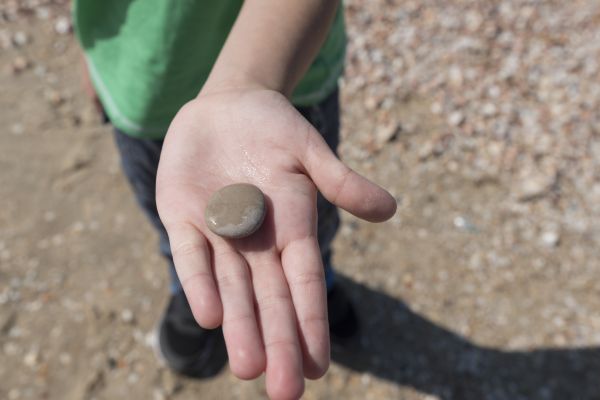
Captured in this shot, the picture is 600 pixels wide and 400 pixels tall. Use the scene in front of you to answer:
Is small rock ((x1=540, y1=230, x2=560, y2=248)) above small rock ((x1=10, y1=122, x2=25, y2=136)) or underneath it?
above

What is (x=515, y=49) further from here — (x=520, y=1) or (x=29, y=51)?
(x=29, y=51)

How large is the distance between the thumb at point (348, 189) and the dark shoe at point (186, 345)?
1.41m

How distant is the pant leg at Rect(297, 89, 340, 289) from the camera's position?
7.06 feet

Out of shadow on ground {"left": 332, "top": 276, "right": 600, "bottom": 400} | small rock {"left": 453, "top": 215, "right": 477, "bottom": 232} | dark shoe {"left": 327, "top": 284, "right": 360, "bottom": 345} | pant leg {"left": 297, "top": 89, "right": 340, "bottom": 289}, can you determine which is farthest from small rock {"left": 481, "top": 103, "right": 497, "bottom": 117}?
pant leg {"left": 297, "top": 89, "right": 340, "bottom": 289}

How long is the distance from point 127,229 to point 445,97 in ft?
8.01

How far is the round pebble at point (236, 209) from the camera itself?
1.64 metres

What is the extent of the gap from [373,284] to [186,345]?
1.14m

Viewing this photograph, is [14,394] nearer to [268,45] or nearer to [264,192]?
[264,192]

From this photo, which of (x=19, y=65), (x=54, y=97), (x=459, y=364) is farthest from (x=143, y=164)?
(x=19, y=65)

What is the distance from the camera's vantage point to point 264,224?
68.4 inches

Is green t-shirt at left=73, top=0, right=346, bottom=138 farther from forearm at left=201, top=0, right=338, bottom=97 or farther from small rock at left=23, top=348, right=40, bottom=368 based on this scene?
small rock at left=23, top=348, right=40, bottom=368

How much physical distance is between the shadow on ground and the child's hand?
1542 millimetres

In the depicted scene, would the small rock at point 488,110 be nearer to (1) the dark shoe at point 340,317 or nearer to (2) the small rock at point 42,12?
(1) the dark shoe at point 340,317

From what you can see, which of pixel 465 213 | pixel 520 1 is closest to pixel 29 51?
pixel 465 213
